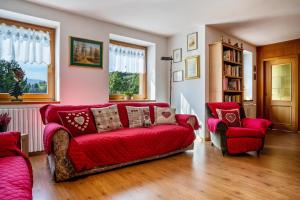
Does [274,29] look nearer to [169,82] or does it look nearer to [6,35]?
[169,82]

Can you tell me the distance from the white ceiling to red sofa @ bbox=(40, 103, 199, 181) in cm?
163

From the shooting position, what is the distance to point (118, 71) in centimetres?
443

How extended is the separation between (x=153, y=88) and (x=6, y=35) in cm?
297

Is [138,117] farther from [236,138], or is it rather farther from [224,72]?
[224,72]

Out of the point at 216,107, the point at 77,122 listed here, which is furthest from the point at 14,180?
the point at 216,107

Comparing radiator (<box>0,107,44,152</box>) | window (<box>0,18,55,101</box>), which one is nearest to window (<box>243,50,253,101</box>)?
window (<box>0,18,55,101</box>)

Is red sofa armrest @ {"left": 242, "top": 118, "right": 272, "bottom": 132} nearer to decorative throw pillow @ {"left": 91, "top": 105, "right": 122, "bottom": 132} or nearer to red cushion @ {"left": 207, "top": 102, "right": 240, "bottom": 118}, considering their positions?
red cushion @ {"left": 207, "top": 102, "right": 240, "bottom": 118}

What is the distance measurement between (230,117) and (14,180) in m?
3.20

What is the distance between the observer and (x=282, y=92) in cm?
564

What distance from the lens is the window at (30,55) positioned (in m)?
3.09

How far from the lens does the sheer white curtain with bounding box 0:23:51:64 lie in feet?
10.0

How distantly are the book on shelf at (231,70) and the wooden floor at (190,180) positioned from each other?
1845mm

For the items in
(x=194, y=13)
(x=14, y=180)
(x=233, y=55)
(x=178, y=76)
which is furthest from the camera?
(x=178, y=76)

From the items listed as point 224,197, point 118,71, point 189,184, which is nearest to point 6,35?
point 118,71
